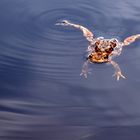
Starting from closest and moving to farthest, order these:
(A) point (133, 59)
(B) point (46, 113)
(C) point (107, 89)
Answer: (B) point (46, 113)
(C) point (107, 89)
(A) point (133, 59)

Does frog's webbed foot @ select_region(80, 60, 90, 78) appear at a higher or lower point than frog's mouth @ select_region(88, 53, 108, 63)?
lower

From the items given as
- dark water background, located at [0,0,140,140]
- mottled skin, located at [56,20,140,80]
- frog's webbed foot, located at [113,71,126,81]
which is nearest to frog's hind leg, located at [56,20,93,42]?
mottled skin, located at [56,20,140,80]

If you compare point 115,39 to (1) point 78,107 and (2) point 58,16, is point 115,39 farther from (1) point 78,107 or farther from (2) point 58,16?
(1) point 78,107

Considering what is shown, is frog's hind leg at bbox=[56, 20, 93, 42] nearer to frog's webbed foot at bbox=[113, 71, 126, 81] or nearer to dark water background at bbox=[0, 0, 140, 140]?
dark water background at bbox=[0, 0, 140, 140]

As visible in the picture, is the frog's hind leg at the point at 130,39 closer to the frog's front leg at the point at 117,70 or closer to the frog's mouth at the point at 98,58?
the frog's mouth at the point at 98,58

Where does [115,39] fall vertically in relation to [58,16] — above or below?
below

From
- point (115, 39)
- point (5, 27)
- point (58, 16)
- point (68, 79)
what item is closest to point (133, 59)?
point (115, 39)

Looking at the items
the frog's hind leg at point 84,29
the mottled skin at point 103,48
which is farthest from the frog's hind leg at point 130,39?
the frog's hind leg at point 84,29

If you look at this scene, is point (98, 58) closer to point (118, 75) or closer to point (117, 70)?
point (117, 70)

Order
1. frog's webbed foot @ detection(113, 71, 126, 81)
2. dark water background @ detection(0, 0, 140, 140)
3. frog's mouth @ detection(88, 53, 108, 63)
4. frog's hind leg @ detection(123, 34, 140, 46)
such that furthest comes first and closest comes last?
frog's hind leg @ detection(123, 34, 140, 46) → frog's mouth @ detection(88, 53, 108, 63) → frog's webbed foot @ detection(113, 71, 126, 81) → dark water background @ detection(0, 0, 140, 140)
